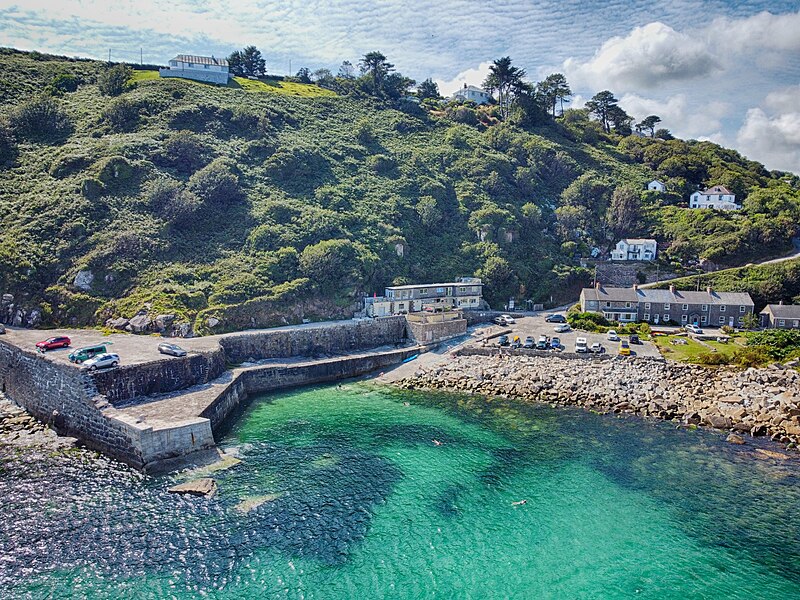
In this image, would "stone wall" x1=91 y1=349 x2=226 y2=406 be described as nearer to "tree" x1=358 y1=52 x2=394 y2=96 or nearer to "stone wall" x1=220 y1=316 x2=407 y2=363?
"stone wall" x1=220 y1=316 x2=407 y2=363

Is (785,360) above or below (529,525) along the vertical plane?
above

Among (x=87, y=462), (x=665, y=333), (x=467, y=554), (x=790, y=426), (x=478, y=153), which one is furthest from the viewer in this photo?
(x=478, y=153)

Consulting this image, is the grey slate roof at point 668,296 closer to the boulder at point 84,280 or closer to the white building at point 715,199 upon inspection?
the white building at point 715,199

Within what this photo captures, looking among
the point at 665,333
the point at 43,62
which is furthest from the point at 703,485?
the point at 43,62

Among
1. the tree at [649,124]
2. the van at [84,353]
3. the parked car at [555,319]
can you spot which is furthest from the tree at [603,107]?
the van at [84,353]

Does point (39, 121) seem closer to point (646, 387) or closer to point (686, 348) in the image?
point (646, 387)

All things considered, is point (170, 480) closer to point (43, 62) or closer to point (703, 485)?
point (703, 485)

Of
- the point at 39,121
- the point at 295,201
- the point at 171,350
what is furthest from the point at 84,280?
the point at 39,121
